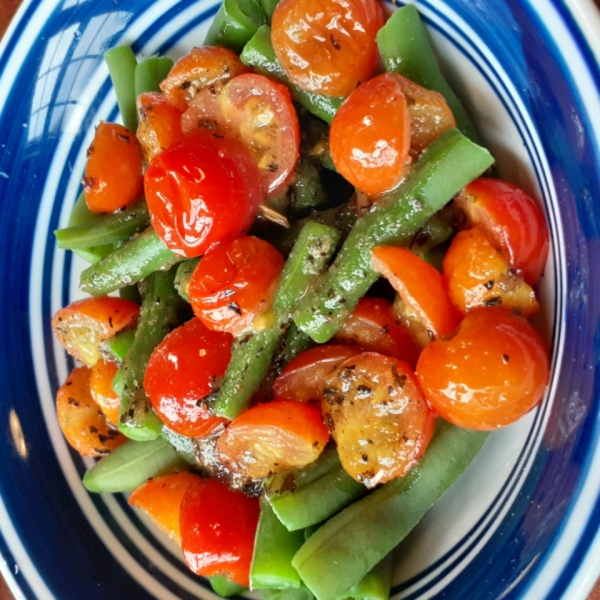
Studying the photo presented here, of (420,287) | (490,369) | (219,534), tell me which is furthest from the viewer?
(219,534)

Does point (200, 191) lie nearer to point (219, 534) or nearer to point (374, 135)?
point (374, 135)

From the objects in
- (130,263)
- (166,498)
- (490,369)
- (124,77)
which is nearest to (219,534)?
(166,498)

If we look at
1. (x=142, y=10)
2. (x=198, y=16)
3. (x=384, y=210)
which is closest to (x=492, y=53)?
(x=384, y=210)

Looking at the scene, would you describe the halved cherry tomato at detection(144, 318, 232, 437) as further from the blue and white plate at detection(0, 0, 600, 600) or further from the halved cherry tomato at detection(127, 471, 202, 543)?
the blue and white plate at detection(0, 0, 600, 600)

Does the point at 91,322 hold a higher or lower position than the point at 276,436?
higher

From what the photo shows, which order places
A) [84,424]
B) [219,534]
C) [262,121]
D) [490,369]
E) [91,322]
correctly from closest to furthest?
[490,369] < [262,121] < [219,534] < [91,322] < [84,424]

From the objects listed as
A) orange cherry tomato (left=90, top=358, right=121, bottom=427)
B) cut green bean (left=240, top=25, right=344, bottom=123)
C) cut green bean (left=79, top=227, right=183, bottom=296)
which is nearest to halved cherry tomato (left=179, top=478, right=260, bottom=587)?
orange cherry tomato (left=90, top=358, right=121, bottom=427)

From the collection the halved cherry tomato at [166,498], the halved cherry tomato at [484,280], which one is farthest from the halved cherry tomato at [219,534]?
the halved cherry tomato at [484,280]

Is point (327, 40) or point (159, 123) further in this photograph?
point (159, 123)
